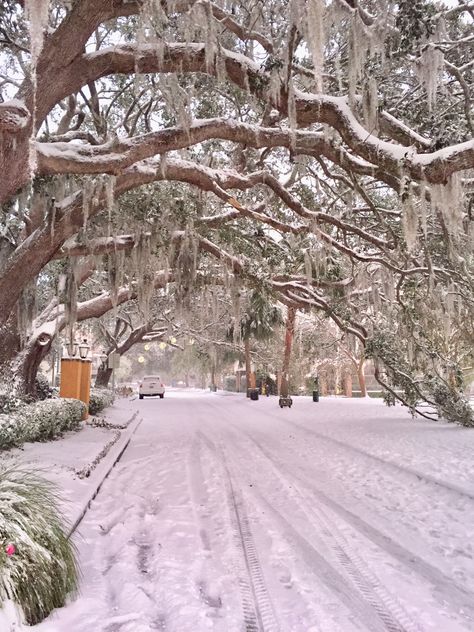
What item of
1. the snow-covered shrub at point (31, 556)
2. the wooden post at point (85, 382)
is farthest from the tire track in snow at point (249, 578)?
the wooden post at point (85, 382)

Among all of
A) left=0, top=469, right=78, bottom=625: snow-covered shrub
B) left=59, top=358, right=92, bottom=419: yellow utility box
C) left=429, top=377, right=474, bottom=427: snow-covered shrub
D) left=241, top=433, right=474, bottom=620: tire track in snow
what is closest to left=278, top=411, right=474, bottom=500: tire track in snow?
left=241, top=433, right=474, bottom=620: tire track in snow

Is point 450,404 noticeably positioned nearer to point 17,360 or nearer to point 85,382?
point 85,382

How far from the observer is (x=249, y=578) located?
11.6ft

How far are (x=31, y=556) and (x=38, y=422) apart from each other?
237 inches

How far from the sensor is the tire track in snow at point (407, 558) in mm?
3273

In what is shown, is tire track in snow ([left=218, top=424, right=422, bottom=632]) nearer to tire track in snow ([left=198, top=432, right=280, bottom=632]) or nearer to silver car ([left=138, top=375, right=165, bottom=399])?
tire track in snow ([left=198, top=432, right=280, bottom=632])

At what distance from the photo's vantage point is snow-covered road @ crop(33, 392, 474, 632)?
300cm

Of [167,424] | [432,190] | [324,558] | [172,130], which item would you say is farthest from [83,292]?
[324,558]

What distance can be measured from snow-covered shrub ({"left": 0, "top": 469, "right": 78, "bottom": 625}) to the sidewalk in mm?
865

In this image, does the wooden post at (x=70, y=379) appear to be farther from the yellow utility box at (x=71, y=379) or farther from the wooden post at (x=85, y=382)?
the wooden post at (x=85, y=382)

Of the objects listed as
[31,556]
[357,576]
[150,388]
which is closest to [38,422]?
[31,556]

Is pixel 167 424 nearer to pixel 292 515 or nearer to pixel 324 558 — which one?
pixel 292 515

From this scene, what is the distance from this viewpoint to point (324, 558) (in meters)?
3.93

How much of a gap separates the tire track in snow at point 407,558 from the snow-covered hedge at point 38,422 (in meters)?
4.24
